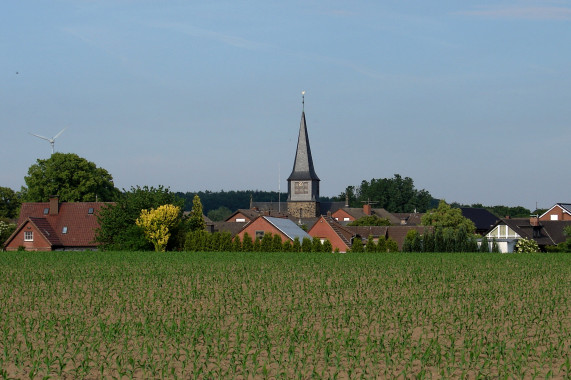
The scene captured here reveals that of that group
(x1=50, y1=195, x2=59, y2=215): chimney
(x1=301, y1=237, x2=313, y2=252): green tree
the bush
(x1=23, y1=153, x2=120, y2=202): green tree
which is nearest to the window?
(x1=50, y1=195, x2=59, y2=215): chimney

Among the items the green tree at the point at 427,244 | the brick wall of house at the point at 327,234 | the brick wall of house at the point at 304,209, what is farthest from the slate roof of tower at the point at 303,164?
the green tree at the point at 427,244

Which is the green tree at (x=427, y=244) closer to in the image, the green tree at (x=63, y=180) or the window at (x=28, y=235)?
the window at (x=28, y=235)

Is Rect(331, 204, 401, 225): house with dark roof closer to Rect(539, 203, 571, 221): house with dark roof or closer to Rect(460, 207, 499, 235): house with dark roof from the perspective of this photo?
Rect(460, 207, 499, 235): house with dark roof

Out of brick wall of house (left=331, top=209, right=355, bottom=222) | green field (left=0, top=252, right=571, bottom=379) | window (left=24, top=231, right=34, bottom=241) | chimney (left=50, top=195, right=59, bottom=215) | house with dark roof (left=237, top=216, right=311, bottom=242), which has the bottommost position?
green field (left=0, top=252, right=571, bottom=379)

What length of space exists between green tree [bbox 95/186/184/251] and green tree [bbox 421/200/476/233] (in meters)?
40.1

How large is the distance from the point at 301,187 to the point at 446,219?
53.1 metres

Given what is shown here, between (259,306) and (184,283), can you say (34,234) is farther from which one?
(259,306)

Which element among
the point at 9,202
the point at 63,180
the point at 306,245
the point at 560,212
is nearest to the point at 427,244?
the point at 306,245

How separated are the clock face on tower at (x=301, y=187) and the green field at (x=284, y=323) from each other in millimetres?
105468

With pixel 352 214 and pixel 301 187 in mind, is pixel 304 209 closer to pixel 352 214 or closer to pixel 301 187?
pixel 301 187

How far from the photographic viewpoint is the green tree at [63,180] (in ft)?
297

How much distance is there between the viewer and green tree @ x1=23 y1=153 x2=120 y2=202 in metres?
90.5

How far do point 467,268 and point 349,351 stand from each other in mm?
27440

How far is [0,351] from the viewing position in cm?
1742
